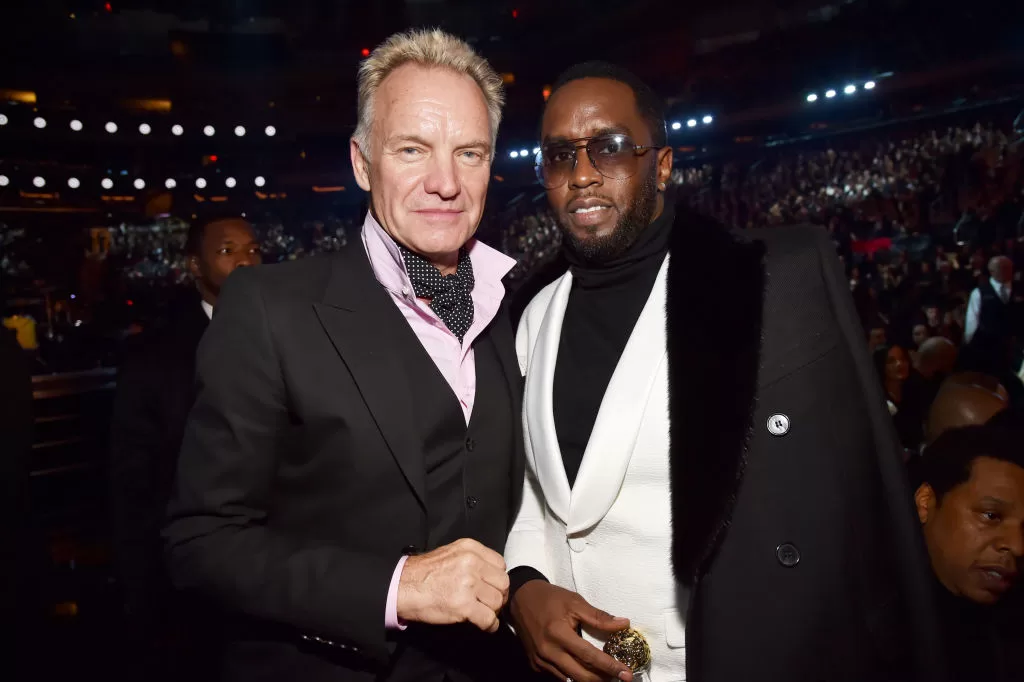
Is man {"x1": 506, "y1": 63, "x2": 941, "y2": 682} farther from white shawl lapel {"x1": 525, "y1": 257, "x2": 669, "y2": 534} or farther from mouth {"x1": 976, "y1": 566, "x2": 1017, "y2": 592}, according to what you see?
mouth {"x1": 976, "y1": 566, "x2": 1017, "y2": 592}

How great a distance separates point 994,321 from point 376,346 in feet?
18.5

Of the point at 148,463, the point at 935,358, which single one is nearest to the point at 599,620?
the point at 148,463

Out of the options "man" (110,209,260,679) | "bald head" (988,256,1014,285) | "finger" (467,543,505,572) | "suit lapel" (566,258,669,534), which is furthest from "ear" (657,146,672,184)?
"bald head" (988,256,1014,285)

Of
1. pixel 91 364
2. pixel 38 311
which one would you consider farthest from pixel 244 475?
pixel 38 311

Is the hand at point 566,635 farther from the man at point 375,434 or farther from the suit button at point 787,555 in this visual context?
the suit button at point 787,555

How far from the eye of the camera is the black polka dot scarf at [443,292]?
1534 millimetres

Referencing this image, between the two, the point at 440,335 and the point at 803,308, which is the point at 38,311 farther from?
the point at 803,308

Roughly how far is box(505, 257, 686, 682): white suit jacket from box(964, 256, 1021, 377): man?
417cm

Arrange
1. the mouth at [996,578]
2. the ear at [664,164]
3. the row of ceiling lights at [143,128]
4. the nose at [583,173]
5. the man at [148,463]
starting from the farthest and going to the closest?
the row of ceiling lights at [143,128]
the man at [148,463]
the mouth at [996,578]
the ear at [664,164]
the nose at [583,173]

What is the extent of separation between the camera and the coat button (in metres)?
1.35

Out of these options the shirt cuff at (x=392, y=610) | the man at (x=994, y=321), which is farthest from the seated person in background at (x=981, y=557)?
the man at (x=994, y=321)

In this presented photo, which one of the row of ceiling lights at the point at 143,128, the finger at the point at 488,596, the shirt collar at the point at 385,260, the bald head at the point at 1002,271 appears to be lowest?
the finger at the point at 488,596

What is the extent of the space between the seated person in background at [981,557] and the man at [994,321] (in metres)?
2.98

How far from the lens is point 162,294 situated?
11.4 m
